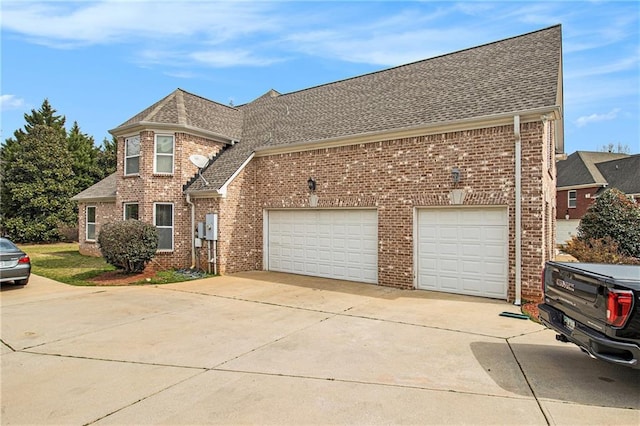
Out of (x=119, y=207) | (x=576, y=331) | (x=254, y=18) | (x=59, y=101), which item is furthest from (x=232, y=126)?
(x=59, y=101)

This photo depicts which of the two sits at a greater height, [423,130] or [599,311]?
[423,130]

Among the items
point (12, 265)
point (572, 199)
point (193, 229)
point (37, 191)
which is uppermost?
point (37, 191)

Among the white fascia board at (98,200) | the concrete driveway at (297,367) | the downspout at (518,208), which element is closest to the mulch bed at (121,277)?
the concrete driveway at (297,367)

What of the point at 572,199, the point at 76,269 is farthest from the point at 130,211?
the point at 572,199

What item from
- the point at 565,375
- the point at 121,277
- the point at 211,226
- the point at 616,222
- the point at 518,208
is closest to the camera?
the point at 565,375

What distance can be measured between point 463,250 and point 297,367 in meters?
6.12

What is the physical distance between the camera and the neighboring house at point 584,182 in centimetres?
2869

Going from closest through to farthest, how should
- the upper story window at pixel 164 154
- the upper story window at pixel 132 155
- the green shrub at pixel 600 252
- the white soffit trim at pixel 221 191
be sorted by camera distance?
1. the green shrub at pixel 600 252
2. the white soffit trim at pixel 221 191
3. the upper story window at pixel 164 154
4. the upper story window at pixel 132 155

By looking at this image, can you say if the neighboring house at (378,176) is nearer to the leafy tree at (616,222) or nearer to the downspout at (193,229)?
the downspout at (193,229)

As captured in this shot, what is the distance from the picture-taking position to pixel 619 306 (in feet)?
12.0

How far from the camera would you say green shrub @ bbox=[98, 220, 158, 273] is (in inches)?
442

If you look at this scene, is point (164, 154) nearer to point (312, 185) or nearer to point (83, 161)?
point (312, 185)

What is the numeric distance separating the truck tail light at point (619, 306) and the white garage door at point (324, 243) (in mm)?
7077

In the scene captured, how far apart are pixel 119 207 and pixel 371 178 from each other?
992 centimetres
